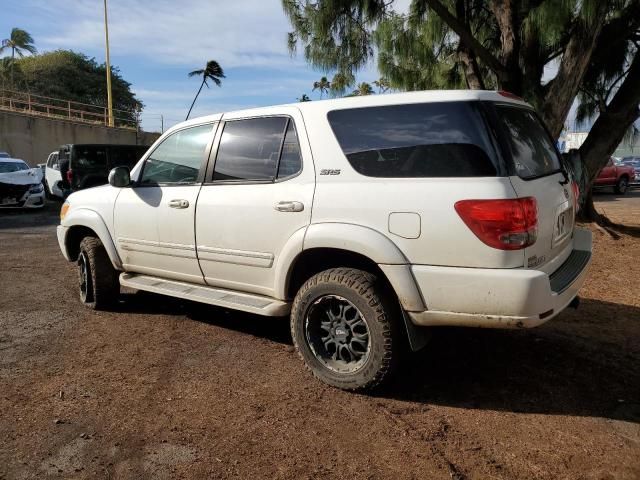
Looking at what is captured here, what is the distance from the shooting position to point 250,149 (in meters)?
4.19

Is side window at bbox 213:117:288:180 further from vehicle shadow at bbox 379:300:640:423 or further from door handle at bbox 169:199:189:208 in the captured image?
vehicle shadow at bbox 379:300:640:423

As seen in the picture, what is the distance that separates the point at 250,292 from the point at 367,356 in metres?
1.12

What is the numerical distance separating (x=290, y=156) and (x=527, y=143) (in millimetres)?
1564

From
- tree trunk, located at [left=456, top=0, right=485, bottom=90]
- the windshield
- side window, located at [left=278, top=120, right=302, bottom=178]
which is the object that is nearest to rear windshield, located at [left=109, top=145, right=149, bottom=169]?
the windshield

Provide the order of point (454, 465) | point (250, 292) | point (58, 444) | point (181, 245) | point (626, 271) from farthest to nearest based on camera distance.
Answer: point (626, 271), point (181, 245), point (250, 292), point (58, 444), point (454, 465)

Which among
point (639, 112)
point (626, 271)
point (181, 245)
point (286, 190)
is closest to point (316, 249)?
point (286, 190)

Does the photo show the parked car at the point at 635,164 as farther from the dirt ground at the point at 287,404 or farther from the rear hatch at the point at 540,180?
the rear hatch at the point at 540,180

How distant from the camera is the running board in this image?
3.96m

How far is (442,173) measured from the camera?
321 centimetres

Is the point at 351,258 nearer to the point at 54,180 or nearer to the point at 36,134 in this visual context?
the point at 54,180

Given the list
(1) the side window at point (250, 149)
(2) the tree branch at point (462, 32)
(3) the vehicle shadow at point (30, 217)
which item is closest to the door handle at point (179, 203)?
(1) the side window at point (250, 149)

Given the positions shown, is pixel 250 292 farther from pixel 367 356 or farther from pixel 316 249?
pixel 367 356

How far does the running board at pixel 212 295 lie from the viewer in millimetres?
3963

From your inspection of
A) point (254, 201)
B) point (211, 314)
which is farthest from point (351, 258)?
point (211, 314)
